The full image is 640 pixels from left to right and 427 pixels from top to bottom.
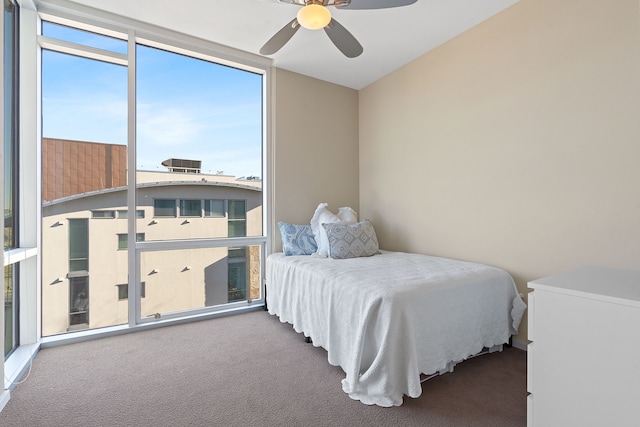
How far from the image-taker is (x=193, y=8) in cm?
235

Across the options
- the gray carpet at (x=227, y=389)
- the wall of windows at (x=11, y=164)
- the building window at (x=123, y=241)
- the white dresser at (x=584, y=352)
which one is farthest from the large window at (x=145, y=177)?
the white dresser at (x=584, y=352)

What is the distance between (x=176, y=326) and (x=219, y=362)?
91 cm

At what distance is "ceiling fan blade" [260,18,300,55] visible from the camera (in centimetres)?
204

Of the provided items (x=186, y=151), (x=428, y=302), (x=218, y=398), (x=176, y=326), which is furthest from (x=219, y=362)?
(x=186, y=151)

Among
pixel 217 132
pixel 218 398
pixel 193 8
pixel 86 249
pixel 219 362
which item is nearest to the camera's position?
pixel 218 398

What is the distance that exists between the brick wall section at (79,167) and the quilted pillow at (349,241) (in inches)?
75.3

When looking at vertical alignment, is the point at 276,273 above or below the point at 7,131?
below

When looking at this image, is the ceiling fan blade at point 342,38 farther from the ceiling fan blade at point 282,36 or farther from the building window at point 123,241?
the building window at point 123,241

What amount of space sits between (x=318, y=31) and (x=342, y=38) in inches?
22.8

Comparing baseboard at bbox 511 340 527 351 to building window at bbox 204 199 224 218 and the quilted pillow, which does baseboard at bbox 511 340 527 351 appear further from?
building window at bbox 204 199 224 218

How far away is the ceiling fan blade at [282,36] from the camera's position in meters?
2.04

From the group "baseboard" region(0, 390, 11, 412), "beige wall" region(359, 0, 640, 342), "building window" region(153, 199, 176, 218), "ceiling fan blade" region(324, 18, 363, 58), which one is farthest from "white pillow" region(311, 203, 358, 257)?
"baseboard" region(0, 390, 11, 412)

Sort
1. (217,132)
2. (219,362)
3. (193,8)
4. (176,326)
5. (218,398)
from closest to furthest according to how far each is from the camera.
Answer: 1. (218,398)
2. (219,362)
3. (193,8)
4. (176,326)
5. (217,132)

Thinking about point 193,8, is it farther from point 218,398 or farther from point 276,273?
point 218,398
